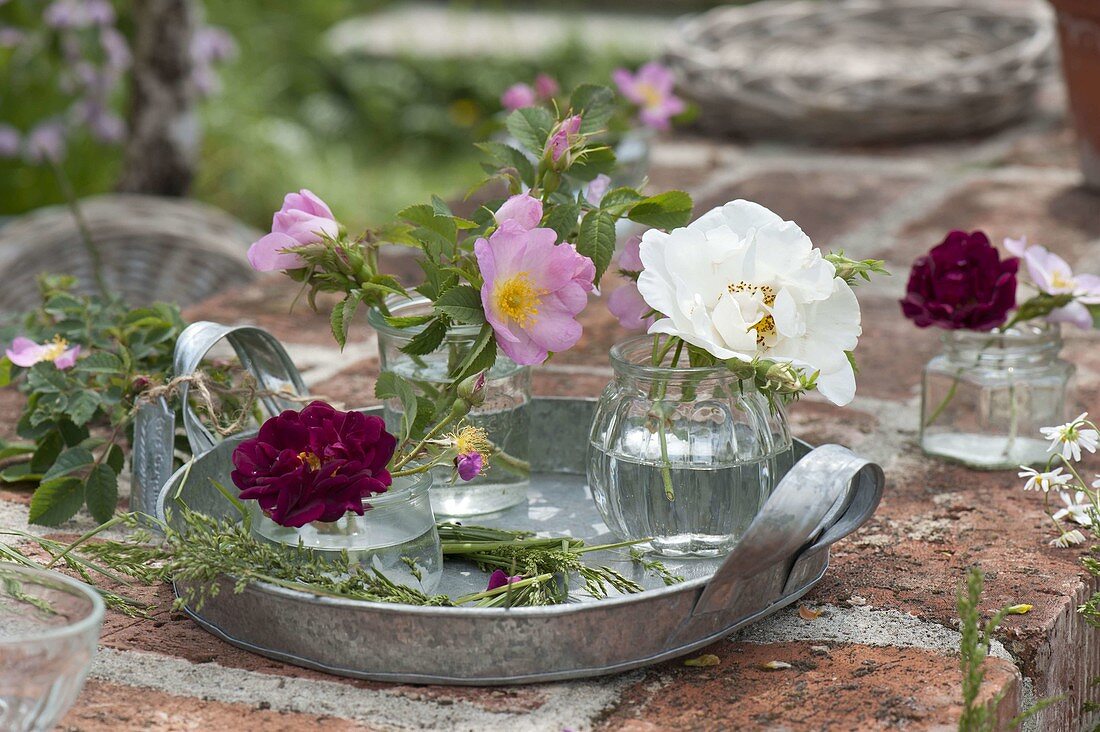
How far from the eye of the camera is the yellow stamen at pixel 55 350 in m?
1.26

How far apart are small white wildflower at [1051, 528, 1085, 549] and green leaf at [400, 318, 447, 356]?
57cm

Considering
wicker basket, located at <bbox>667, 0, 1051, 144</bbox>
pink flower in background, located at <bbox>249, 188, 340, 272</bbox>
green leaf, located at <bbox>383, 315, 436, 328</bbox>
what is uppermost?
wicker basket, located at <bbox>667, 0, 1051, 144</bbox>

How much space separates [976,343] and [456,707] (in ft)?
2.50

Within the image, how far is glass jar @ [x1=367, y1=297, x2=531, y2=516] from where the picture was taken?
1121mm

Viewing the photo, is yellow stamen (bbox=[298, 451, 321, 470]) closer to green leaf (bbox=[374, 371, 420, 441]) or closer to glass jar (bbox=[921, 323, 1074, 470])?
green leaf (bbox=[374, 371, 420, 441])

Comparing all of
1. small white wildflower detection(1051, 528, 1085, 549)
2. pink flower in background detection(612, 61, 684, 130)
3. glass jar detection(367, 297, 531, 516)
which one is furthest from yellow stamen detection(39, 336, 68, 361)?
pink flower in background detection(612, 61, 684, 130)

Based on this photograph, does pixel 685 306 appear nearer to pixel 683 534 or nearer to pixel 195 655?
pixel 683 534

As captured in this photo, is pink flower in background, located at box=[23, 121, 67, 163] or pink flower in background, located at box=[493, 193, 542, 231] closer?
pink flower in background, located at box=[493, 193, 542, 231]

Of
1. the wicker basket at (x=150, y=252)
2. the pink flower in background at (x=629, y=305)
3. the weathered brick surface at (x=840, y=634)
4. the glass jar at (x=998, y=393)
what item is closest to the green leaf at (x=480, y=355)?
the pink flower in background at (x=629, y=305)

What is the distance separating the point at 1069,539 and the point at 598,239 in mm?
502

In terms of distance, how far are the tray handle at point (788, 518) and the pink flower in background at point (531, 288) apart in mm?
190

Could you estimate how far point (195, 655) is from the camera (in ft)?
3.10

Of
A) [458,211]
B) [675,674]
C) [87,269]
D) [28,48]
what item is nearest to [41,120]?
[28,48]

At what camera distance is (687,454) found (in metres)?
0.99
